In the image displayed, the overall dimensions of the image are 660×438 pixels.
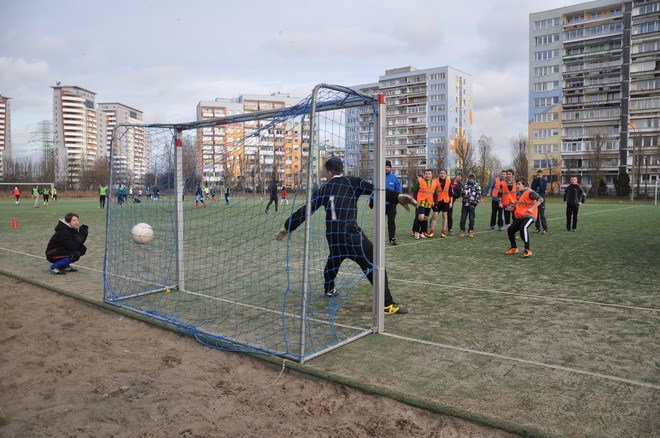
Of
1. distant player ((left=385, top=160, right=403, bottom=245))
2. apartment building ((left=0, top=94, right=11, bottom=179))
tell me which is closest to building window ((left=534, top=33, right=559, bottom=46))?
distant player ((left=385, top=160, right=403, bottom=245))

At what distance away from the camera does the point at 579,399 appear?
3.49m

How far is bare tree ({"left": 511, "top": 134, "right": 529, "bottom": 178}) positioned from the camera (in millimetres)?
65875

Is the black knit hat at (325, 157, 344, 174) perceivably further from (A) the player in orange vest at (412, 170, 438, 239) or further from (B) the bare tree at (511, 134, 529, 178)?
(B) the bare tree at (511, 134, 529, 178)

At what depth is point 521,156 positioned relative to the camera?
218 ft

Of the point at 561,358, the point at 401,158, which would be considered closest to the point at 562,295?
the point at 561,358

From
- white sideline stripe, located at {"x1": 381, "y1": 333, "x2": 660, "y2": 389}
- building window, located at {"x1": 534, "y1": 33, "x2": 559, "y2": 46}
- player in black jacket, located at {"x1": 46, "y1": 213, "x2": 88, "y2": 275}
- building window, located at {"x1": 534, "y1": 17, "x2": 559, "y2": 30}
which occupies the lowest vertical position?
white sideline stripe, located at {"x1": 381, "y1": 333, "x2": 660, "y2": 389}

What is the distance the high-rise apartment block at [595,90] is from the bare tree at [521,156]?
6.29 m

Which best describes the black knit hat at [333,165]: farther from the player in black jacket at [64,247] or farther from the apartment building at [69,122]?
the apartment building at [69,122]

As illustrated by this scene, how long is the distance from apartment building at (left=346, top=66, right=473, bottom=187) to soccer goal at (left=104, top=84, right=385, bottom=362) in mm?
88570

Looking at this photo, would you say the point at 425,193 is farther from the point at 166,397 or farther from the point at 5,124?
the point at 5,124

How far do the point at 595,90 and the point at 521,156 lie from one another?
57.1 feet

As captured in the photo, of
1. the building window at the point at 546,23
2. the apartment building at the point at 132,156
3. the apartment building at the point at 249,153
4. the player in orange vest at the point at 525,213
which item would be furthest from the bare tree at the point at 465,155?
the apartment building at the point at 132,156

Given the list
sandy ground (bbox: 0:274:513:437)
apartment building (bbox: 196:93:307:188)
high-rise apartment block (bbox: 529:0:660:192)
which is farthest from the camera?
high-rise apartment block (bbox: 529:0:660:192)

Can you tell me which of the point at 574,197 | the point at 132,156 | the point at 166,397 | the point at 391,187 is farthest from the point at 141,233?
the point at 574,197
